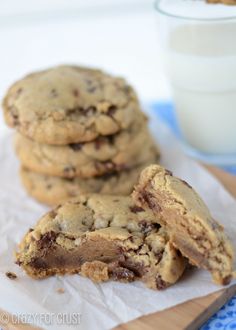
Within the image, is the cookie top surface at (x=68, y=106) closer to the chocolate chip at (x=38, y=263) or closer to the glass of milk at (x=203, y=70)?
the glass of milk at (x=203, y=70)

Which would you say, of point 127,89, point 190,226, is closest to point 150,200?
point 190,226

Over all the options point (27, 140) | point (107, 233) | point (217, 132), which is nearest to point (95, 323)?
point (107, 233)

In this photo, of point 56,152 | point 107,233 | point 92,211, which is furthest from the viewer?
point 56,152

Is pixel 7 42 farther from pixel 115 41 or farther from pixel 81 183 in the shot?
pixel 81 183

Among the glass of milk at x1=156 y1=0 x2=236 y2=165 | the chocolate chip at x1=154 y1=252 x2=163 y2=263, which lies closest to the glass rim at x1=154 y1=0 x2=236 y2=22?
the glass of milk at x1=156 y1=0 x2=236 y2=165

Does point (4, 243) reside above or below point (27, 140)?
below

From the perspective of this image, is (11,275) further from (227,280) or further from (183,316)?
(227,280)

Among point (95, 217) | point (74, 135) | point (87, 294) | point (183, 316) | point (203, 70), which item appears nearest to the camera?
point (183, 316)
